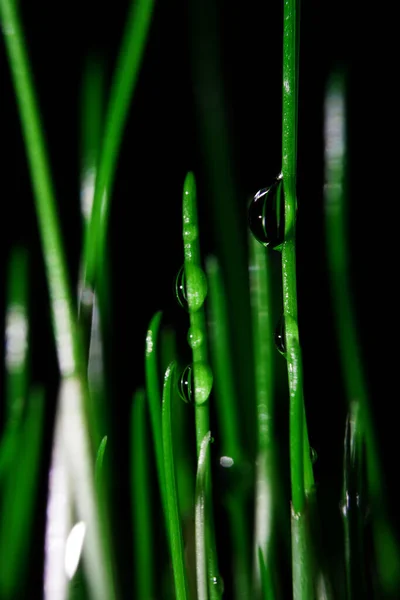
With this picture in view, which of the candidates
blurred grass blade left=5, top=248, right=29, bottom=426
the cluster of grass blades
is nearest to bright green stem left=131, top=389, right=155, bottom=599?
the cluster of grass blades

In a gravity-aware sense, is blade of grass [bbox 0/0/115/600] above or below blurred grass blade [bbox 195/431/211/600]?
above

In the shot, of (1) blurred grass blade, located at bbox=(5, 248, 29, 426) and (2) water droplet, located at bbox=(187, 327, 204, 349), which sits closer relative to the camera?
(2) water droplet, located at bbox=(187, 327, 204, 349)

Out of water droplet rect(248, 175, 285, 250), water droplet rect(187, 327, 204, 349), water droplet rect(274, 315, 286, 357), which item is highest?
water droplet rect(248, 175, 285, 250)

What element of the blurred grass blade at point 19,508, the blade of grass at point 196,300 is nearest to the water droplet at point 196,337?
the blade of grass at point 196,300

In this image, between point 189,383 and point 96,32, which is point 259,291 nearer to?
point 189,383

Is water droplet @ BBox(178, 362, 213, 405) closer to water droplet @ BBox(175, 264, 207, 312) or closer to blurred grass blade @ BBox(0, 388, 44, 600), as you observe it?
water droplet @ BBox(175, 264, 207, 312)

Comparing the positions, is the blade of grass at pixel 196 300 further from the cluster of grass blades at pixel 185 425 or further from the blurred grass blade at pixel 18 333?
the blurred grass blade at pixel 18 333

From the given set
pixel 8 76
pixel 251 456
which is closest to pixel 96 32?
pixel 8 76
